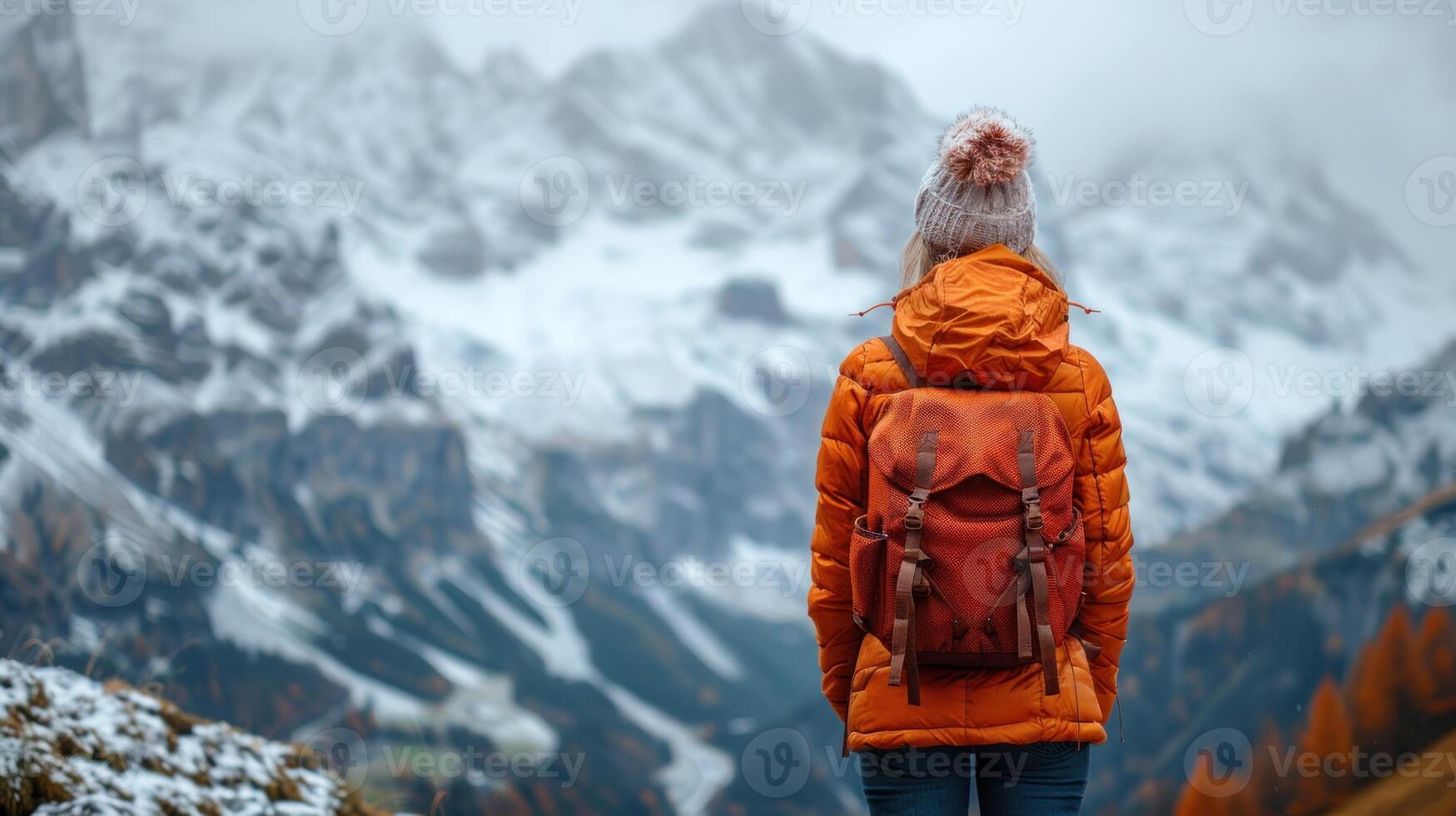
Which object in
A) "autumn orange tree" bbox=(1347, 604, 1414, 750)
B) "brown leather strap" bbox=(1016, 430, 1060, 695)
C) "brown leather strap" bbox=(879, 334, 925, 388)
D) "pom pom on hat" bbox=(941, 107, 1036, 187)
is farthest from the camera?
"autumn orange tree" bbox=(1347, 604, 1414, 750)

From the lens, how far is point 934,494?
215 cm

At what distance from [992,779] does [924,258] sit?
1.19 metres

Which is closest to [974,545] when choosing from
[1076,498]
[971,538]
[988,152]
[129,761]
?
[971,538]

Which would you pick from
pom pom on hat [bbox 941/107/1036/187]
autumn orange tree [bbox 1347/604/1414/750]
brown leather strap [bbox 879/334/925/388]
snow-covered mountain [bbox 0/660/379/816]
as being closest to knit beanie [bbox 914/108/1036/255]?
pom pom on hat [bbox 941/107/1036/187]

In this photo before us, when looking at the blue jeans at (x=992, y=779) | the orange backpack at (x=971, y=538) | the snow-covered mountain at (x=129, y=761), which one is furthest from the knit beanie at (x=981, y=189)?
the snow-covered mountain at (x=129, y=761)

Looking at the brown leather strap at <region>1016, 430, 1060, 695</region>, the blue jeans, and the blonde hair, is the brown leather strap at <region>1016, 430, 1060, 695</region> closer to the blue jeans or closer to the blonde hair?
the blue jeans

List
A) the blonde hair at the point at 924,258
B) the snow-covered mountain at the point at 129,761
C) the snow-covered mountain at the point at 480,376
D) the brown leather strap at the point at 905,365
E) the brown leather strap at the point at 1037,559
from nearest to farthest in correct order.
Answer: the brown leather strap at the point at 1037,559, the brown leather strap at the point at 905,365, the blonde hair at the point at 924,258, the snow-covered mountain at the point at 129,761, the snow-covered mountain at the point at 480,376

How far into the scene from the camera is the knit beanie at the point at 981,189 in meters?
2.44

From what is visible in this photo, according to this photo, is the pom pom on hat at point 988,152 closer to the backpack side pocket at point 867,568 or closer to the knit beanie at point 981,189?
the knit beanie at point 981,189

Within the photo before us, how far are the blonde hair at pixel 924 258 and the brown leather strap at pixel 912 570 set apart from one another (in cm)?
56

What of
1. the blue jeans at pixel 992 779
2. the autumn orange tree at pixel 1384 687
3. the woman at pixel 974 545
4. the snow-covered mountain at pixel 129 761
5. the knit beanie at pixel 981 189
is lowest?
the autumn orange tree at pixel 1384 687

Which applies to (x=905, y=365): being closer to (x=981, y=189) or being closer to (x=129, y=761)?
(x=981, y=189)

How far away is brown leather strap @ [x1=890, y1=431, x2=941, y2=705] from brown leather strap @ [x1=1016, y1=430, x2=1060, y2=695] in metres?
0.18

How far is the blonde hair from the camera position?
2.56 metres
